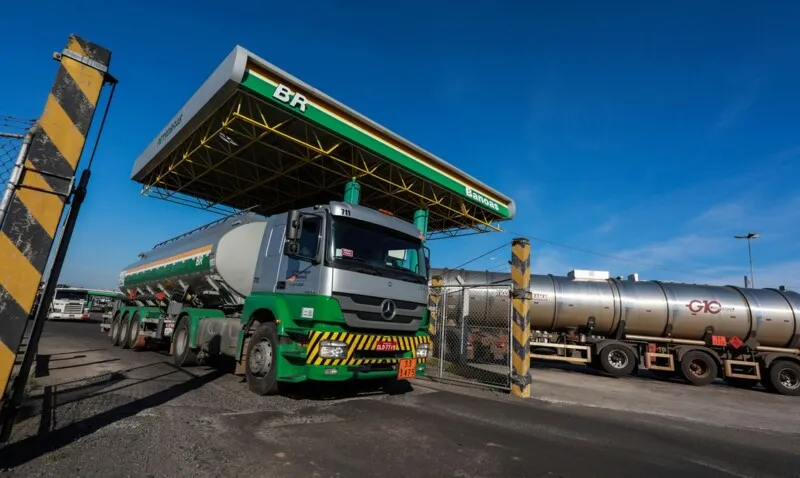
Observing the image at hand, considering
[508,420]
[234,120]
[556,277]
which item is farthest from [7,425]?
[556,277]

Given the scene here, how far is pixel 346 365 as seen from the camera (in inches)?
235

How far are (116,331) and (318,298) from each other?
12887 mm

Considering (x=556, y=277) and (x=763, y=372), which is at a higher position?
(x=556, y=277)

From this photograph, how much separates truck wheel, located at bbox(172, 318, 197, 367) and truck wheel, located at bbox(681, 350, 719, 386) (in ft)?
49.8

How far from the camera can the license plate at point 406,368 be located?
6707 mm

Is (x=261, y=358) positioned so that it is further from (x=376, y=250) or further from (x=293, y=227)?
(x=376, y=250)

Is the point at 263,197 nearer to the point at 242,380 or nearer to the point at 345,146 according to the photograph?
the point at 345,146

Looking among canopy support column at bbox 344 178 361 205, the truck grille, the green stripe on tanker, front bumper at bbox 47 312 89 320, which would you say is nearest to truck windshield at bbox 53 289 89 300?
the truck grille

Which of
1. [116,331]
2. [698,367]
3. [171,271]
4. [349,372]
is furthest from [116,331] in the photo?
[698,367]

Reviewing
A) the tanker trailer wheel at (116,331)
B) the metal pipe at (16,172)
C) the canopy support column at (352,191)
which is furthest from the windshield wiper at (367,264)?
the tanker trailer wheel at (116,331)

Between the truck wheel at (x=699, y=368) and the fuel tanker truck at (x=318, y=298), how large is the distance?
446 inches

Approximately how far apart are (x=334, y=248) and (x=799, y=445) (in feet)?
24.4

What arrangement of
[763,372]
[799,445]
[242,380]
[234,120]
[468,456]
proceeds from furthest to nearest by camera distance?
[763,372], [234,120], [242,380], [799,445], [468,456]

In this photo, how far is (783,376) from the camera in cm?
1311
